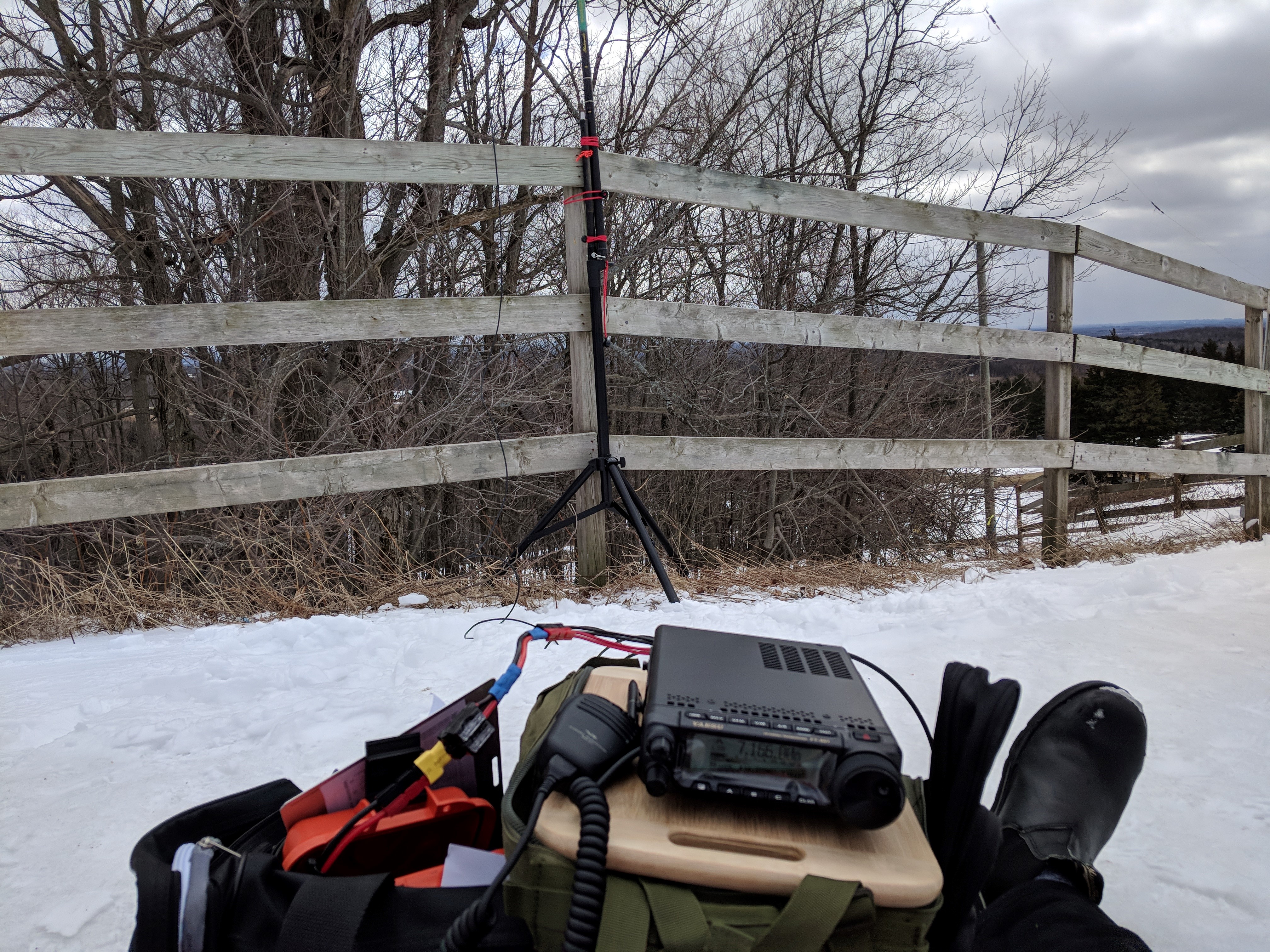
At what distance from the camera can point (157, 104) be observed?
494 centimetres

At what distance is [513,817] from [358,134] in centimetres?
544

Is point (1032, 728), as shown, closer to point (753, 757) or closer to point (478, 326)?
point (753, 757)

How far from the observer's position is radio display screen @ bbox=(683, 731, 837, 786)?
78cm

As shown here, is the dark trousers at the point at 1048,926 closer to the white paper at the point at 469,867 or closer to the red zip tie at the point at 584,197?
the white paper at the point at 469,867

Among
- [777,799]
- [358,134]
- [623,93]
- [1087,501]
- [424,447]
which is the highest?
[623,93]

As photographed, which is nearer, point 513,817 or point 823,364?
point 513,817

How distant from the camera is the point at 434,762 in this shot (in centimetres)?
88

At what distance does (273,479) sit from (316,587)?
0.43 meters

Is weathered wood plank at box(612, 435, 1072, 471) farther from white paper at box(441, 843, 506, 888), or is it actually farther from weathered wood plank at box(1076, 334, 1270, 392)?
white paper at box(441, 843, 506, 888)

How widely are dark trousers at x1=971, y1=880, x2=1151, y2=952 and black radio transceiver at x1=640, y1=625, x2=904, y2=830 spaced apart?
261 millimetres

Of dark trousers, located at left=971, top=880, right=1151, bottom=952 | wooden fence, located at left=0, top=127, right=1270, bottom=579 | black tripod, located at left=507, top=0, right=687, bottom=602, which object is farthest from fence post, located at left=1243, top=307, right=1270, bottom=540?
dark trousers, located at left=971, top=880, right=1151, bottom=952

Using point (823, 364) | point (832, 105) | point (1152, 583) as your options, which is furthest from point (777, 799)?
point (832, 105)

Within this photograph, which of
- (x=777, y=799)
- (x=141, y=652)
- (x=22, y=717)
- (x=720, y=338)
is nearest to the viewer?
(x=777, y=799)

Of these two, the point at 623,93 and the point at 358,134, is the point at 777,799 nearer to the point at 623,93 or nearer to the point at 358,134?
the point at 358,134
